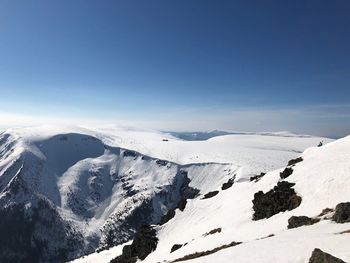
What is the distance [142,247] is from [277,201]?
33.5 metres

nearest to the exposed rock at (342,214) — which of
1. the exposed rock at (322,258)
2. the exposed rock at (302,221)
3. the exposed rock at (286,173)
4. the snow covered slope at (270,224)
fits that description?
the snow covered slope at (270,224)

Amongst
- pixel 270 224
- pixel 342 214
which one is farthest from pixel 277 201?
pixel 342 214

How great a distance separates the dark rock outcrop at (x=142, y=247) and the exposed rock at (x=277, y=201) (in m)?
25.7

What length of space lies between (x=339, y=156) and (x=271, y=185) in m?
13.5

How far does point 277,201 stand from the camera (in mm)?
57656

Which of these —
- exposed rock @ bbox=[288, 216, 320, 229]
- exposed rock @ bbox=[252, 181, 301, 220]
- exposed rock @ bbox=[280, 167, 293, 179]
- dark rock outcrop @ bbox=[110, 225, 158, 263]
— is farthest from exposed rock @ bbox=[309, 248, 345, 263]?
dark rock outcrop @ bbox=[110, 225, 158, 263]

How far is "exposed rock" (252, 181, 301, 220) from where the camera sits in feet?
180

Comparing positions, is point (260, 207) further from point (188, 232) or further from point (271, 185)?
point (188, 232)

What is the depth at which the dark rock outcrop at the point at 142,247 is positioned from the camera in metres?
76.4

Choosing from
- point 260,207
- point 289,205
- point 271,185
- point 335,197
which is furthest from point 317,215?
point 271,185

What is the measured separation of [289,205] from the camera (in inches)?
2133

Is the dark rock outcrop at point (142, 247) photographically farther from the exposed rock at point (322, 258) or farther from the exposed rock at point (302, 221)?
the exposed rock at point (322, 258)

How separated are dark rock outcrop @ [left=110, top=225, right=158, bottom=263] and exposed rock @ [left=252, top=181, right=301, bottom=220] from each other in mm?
25744

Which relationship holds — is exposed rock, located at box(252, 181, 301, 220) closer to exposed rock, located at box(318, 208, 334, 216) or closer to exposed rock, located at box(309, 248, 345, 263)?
exposed rock, located at box(318, 208, 334, 216)
